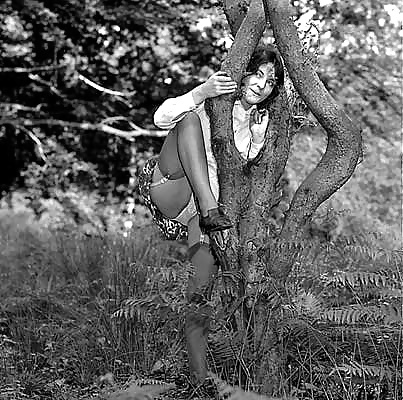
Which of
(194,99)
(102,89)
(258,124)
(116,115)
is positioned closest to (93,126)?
(116,115)

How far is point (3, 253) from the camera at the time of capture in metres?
6.36

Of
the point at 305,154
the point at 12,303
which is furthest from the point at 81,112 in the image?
the point at 12,303

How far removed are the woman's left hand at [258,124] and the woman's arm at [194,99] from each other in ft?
0.83

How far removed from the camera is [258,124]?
340 cm

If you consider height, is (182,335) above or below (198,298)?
below

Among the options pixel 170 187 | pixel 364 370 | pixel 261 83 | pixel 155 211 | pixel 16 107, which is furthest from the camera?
pixel 16 107

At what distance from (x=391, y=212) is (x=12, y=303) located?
4240 millimetres

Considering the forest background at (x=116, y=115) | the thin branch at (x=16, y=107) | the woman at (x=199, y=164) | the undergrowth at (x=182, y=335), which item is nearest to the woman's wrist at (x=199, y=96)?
the woman at (x=199, y=164)

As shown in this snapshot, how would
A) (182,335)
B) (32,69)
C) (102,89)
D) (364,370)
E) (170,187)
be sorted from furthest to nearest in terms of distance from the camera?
(32,69), (102,89), (182,335), (170,187), (364,370)

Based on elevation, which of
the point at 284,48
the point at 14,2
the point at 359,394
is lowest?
the point at 359,394

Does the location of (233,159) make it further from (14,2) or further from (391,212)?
(14,2)

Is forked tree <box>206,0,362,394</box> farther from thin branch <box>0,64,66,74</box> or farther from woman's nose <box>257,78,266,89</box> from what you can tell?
thin branch <box>0,64,66,74</box>

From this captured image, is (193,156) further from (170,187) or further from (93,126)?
(93,126)

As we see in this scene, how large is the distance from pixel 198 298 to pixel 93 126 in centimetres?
605
